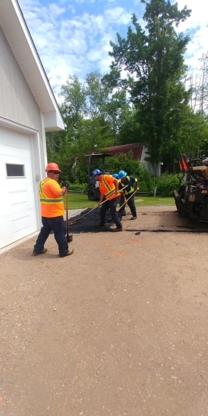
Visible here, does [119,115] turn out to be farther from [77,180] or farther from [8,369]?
[8,369]

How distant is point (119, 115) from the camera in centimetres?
3459

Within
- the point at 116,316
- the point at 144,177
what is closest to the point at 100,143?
the point at 144,177

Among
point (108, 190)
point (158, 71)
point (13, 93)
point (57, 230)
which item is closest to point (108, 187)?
point (108, 190)

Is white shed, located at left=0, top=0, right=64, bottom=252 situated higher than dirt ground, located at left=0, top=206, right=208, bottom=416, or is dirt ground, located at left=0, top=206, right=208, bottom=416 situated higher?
white shed, located at left=0, top=0, right=64, bottom=252

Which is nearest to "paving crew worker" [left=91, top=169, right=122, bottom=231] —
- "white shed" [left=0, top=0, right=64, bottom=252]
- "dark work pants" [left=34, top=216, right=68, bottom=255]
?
"white shed" [left=0, top=0, right=64, bottom=252]

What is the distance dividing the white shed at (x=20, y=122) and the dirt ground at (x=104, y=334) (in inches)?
52.2

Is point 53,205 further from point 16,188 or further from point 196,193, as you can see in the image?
point 196,193

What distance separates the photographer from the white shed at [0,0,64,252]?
492 cm

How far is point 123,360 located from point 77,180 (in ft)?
79.0

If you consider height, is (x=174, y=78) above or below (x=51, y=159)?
above

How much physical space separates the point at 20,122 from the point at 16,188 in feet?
4.86

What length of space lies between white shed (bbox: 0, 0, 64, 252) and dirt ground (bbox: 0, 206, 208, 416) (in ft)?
4.35

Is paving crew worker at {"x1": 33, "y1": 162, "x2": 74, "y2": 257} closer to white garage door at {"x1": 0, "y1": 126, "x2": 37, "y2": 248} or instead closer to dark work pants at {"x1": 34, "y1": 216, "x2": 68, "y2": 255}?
dark work pants at {"x1": 34, "y1": 216, "x2": 68, "y2": 255}

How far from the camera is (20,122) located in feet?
17.7
